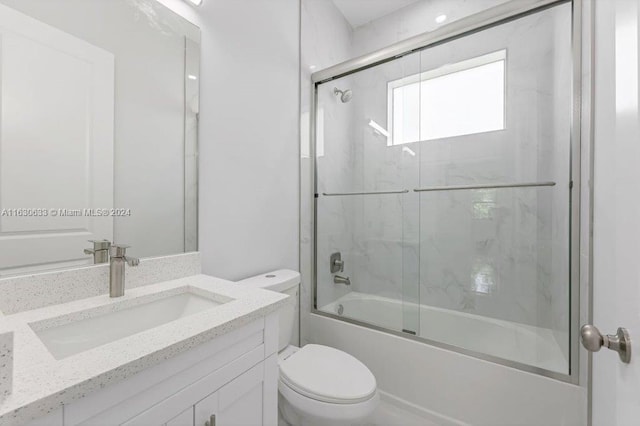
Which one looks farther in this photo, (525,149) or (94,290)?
(525,149)

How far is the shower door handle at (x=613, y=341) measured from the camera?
18.8 inches

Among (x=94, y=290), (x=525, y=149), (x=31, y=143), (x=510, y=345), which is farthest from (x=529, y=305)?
(x=31, y=143)

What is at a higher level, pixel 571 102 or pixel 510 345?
pixel 571 102

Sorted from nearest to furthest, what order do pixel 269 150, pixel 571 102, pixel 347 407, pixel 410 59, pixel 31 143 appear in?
pixel 31 143 → pixel 347 407 → pixel 571 102 → pixel 269 150 → pixel 410 59

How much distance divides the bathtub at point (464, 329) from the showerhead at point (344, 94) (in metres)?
1.51

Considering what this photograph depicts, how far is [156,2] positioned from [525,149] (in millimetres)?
2060

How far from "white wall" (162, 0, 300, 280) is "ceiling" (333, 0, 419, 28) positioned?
64cm

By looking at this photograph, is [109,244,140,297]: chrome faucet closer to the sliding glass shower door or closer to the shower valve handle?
the sliding glass shower door

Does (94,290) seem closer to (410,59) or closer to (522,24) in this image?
(410,59)

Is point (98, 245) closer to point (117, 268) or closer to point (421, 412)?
point (117, 268)

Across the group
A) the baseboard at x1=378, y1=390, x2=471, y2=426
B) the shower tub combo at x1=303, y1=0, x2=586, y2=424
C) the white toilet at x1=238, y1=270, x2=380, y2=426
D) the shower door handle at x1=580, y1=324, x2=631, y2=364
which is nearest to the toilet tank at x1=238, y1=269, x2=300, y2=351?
the white toilet at x1=238, y1=270, x2=380, y2=426

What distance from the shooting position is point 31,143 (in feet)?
2.67

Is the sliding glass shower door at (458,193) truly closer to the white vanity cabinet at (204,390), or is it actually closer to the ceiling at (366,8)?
the ceiling at (366,8)

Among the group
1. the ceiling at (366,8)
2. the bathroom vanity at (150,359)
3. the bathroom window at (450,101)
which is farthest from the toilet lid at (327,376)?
the ceiling at (366,8)
